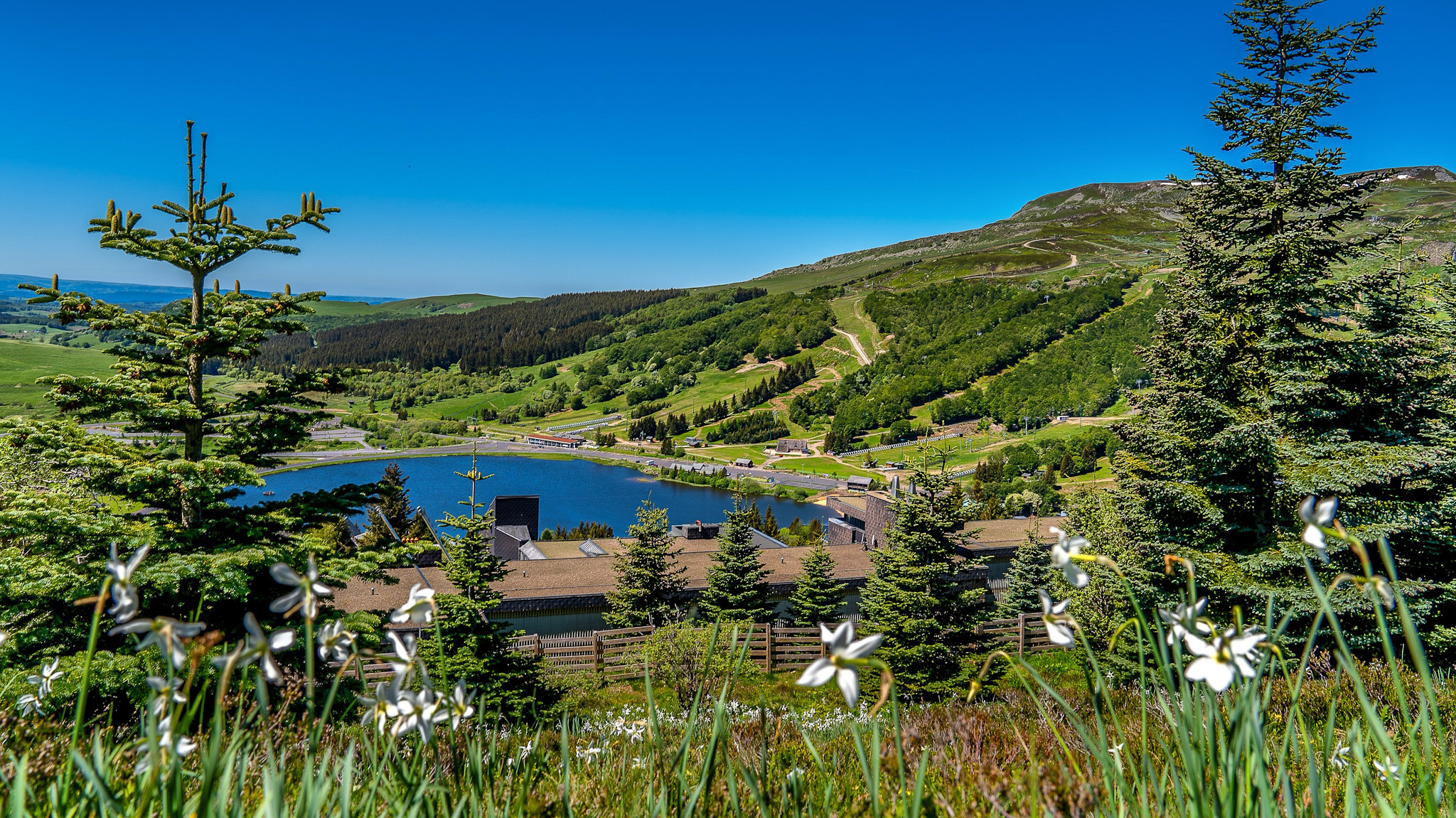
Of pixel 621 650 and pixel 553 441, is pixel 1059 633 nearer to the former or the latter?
pixel 621 650

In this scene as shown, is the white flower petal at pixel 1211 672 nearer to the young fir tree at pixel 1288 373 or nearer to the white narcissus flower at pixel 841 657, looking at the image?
the white narcissus flower at pixel 841 657

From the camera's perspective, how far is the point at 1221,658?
1.21 metres

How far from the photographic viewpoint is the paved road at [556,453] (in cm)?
9969

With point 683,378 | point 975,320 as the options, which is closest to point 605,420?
point 683,378

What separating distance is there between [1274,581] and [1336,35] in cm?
807

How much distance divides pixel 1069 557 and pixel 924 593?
14151 mm

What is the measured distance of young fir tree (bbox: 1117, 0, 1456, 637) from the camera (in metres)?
10.0

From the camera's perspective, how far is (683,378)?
185 metres

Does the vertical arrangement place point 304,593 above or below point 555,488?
above

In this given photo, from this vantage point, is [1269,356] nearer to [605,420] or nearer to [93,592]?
[93,592]

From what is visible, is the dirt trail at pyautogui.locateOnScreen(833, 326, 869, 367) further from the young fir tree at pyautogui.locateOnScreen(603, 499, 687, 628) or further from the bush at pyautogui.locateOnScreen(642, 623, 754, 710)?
the bush at pyautogui.locateOnScreen(642, 623, 754, 710)

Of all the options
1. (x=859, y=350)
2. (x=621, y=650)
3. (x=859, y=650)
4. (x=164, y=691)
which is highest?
(x=859, y=350)

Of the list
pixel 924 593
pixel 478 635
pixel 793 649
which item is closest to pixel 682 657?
pixel 478 635

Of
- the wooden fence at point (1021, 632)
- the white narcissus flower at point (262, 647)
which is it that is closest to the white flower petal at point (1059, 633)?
the white narcissus flower at point (262, 647)
